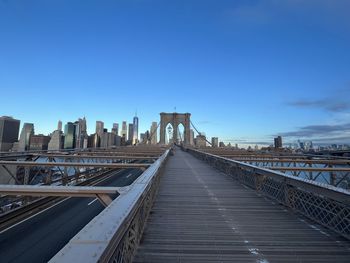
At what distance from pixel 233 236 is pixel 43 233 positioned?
10317 millimetres

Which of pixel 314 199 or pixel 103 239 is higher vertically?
pixel 103 239

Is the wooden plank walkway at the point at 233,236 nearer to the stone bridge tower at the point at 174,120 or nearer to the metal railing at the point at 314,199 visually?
the metal railing at the point at 314,199

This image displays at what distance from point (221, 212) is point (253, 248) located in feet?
7.93

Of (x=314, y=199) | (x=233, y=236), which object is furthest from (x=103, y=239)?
(x=314, y=199)

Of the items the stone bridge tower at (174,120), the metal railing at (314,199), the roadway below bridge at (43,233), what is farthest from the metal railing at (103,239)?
the stone bridge tower at (174,120)

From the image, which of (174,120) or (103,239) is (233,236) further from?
(174,120)

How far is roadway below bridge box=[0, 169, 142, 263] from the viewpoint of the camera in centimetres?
935

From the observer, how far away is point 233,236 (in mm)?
4820

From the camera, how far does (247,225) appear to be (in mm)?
5578

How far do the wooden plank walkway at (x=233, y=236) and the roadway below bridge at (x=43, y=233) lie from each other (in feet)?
19.1

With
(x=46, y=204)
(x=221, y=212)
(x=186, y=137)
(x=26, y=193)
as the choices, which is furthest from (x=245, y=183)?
(x=186, y=137)

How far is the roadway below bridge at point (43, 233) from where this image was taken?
9352 mm

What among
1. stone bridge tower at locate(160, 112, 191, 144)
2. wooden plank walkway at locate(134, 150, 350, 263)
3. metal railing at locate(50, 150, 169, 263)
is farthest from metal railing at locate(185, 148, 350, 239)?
stone bridge tower at locate(160, 112, 191, 144)

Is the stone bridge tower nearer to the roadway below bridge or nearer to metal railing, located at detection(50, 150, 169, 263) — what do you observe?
the roadway below bridge
